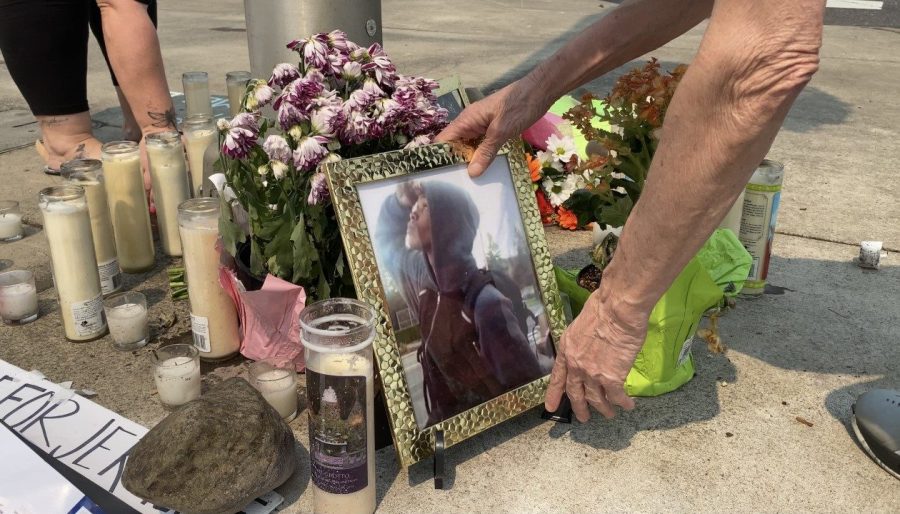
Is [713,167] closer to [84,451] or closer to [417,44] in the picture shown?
[84,451]

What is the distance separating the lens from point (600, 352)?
5.11ft

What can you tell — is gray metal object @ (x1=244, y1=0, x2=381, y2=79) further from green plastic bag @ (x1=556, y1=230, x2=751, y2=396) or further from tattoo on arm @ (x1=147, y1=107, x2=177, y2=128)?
green plastic bag @ (x1=556, y1=230, x2=751, y2=396)

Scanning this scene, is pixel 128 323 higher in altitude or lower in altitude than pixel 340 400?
lower

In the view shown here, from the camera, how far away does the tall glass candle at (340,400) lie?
4.98 feet

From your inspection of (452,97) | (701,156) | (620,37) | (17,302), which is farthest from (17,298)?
(701,156)

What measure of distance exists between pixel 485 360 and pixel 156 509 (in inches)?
31.8

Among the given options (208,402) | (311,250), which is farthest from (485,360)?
(208,402)

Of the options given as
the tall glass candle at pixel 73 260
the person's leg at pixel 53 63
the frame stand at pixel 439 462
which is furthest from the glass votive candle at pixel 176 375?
the person's leg at pixel 53 63

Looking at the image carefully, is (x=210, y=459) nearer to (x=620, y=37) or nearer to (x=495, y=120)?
(x=495, y=120)

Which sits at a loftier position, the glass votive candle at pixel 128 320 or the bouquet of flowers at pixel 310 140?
the bouquet of flowers at pixel 310 140

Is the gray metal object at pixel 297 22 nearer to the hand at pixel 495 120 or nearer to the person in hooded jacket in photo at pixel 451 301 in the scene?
the hand at pixel 495 120

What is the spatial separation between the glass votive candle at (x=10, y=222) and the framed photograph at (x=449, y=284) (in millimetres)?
1946

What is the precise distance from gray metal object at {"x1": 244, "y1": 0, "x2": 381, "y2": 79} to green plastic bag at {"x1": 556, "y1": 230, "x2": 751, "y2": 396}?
48.7 inches

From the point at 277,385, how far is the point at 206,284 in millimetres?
411
